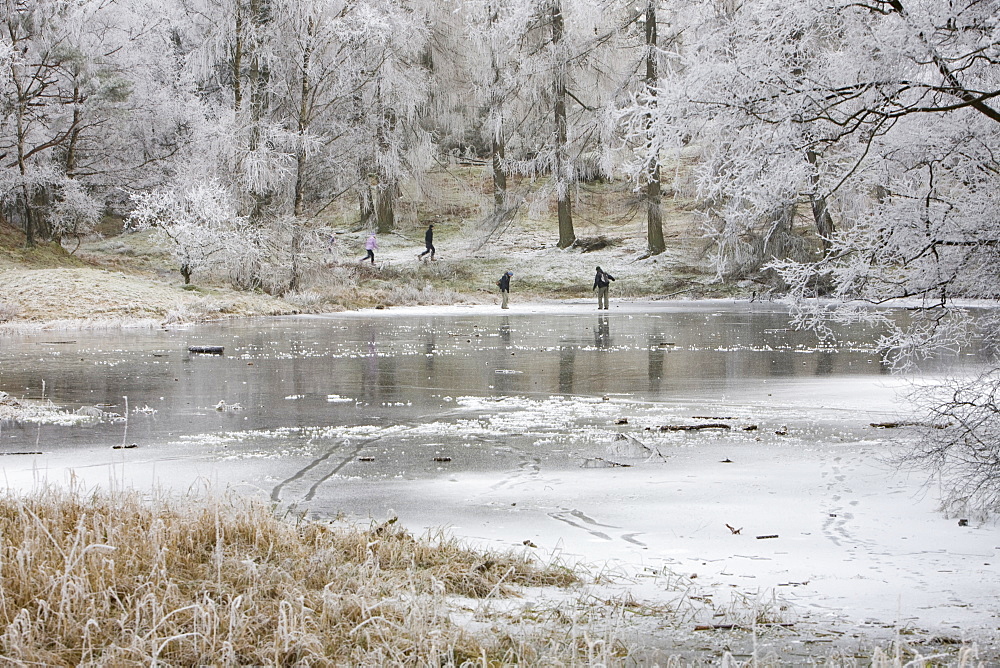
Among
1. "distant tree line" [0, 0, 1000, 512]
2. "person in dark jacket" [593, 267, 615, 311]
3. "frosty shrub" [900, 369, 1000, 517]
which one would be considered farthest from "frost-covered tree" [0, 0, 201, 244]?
"frosty shrub" [900, 369, 1000, 517]

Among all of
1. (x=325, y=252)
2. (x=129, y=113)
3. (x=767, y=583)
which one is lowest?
(x=767, y=583)

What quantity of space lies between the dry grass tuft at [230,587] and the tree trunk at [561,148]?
35.6 meters

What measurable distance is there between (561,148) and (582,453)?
3279 cm

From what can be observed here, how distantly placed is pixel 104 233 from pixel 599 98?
24.1 m

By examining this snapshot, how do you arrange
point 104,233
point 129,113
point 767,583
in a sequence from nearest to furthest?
point 767,583 < point 129,113 < point 104,233

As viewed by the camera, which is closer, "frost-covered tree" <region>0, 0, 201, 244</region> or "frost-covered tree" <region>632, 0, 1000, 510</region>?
"frost-covered tree" <region>632, 0, 1000, 510</region>

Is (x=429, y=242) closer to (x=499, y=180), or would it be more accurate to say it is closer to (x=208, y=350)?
(x=499, y=180)

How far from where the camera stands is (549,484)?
7660 mm

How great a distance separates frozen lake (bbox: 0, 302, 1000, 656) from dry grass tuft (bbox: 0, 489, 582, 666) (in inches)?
26.4

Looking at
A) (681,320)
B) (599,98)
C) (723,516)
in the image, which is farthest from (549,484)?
(599,98)

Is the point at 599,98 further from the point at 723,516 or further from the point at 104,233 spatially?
the point at 723,516

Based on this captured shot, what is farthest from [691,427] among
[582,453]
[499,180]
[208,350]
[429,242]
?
[499,180]

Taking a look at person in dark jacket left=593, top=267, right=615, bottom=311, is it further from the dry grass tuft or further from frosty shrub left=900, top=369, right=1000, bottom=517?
the dry grass tuft

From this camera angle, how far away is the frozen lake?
5680 mm
